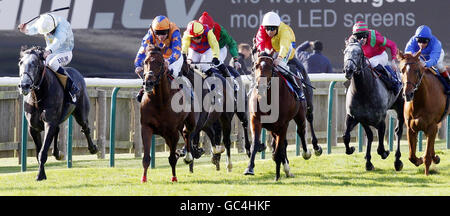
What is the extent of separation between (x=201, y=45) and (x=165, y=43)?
4.61 ft

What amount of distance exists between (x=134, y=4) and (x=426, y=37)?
6.36 metres

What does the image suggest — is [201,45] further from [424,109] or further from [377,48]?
[424,109]

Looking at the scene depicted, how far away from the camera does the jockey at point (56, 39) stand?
1229 cm

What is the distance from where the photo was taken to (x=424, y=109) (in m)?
12.2

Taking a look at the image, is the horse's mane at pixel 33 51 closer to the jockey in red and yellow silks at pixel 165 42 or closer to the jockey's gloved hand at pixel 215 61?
the jockey in red and yellow silks at pixel 165 42

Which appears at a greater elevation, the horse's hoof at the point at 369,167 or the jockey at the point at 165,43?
the jockey at the point at 165,43

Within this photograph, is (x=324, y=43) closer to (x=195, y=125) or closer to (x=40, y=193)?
(x=195, y=125)

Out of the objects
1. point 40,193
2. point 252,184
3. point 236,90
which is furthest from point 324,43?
point 40,193

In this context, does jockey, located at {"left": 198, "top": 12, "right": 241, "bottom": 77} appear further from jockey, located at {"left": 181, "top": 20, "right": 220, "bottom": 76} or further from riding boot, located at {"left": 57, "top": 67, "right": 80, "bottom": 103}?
riding boot, located at {"left": 57, "top": 67, "right": 80, "bottom": 103}

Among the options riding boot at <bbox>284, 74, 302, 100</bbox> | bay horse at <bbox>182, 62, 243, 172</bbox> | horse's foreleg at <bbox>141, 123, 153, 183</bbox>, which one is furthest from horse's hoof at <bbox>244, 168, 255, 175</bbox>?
horse's foreleg at <bbox>141, 123, 153, 183</bbox>

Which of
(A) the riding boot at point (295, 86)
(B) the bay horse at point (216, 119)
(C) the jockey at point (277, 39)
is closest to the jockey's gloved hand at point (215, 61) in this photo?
(B) the bay horse at point (216, 119)

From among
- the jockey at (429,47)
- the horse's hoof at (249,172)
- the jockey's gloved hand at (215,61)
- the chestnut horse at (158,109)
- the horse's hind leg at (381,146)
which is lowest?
Answer: the horse's hoof at (249,172)

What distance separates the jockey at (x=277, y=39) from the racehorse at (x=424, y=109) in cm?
116

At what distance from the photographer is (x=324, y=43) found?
17.8 m
